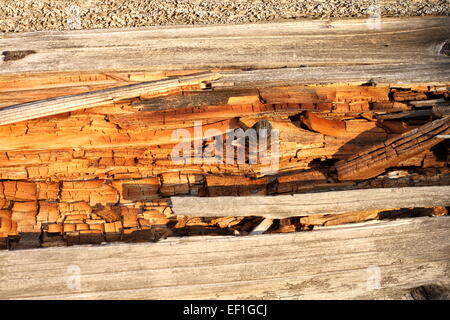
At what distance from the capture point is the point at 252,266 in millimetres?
2670

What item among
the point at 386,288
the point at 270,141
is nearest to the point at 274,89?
the point at 270,141

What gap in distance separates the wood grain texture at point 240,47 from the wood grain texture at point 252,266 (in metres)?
1.00

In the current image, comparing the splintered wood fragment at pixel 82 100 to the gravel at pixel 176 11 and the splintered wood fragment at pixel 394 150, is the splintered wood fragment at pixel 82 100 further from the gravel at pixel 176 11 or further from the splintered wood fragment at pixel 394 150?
the splintered wood fragment at pixel 394 150

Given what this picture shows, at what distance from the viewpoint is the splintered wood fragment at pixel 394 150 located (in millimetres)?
2820

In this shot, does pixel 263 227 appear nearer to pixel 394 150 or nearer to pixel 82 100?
pixel 394 150

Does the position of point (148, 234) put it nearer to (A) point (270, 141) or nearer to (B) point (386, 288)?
(A) point (270, 141)

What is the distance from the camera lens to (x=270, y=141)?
2848 millimetres

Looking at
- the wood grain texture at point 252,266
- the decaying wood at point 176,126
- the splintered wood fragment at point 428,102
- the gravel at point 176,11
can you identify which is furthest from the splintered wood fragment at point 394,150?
the gravel at point 176,11

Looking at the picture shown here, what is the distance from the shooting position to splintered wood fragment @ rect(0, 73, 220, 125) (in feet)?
8.73

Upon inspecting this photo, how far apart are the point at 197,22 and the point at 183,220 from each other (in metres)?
1.35

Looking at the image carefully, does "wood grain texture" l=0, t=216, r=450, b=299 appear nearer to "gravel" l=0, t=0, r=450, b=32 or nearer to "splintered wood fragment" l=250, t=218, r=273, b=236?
"splintered wood fragment" l=250, t=218, r=273, b=236

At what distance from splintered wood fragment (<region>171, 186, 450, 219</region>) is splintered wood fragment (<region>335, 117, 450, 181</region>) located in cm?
13

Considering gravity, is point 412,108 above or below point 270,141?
above

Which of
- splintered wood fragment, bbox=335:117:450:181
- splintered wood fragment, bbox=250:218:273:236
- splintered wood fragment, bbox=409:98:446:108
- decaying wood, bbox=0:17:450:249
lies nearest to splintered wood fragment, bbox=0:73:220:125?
decaying wood, bbox=0:17:450:249
